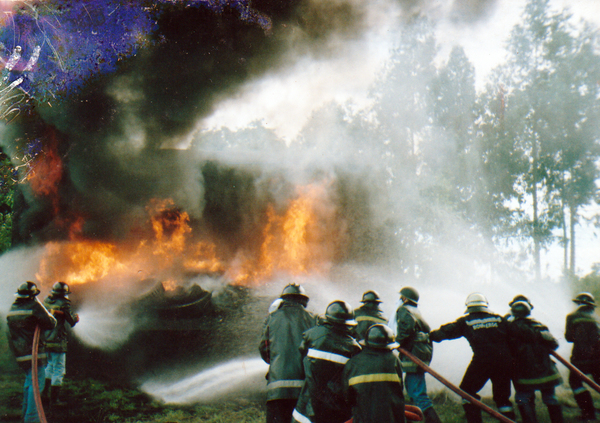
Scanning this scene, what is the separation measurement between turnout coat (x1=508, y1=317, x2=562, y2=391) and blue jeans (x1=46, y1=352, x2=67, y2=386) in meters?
8.07

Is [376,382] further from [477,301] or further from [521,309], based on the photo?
[521,309]

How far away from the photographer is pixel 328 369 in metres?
3.28

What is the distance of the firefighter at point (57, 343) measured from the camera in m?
6.15

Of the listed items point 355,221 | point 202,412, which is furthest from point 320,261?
point 202,412

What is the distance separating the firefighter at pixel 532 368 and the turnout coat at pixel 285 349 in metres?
3.55

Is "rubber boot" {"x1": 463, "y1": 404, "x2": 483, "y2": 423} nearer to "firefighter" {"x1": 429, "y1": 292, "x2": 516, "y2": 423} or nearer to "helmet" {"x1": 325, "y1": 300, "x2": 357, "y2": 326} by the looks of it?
"firefighter" {"x1": 429, "y1": 292, "x2": 516, "y2": 423}

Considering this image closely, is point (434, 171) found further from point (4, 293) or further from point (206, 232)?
point (4, 293)

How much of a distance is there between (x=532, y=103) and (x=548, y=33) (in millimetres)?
3719

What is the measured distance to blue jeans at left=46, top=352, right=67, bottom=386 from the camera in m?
6.16

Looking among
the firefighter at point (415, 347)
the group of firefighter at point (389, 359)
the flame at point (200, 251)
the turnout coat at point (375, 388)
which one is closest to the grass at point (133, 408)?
the firefighter at point (415, 347)

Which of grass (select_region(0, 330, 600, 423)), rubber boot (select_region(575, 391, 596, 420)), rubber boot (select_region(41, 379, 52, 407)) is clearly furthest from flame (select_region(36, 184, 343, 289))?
rubber boot (select_region(575, 391, 596, 420))

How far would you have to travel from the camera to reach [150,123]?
39.6 feet

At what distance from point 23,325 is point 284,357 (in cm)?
440

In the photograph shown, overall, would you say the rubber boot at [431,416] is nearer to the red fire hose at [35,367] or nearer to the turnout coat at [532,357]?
the turnout coat at [532,357]
